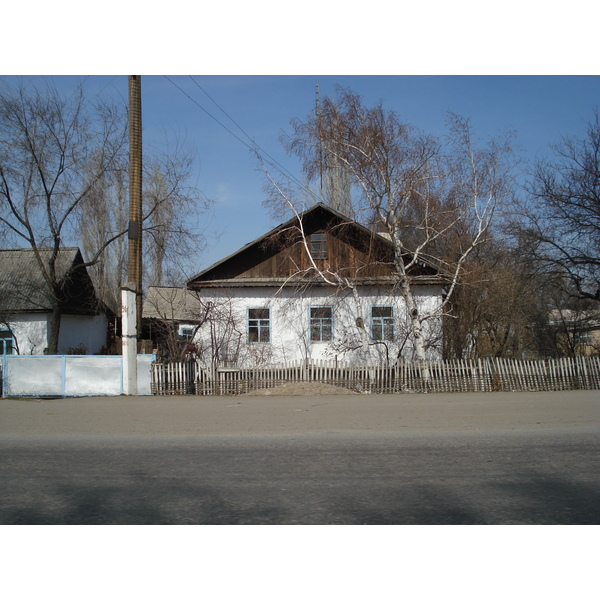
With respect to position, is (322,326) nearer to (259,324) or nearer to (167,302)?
(259,324)

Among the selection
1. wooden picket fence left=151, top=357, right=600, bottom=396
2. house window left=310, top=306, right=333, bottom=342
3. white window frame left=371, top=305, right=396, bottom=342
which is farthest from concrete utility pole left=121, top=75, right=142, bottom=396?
white window frame left=371, top=305, right=396, bottom=342

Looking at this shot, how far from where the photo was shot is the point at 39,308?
27625mm

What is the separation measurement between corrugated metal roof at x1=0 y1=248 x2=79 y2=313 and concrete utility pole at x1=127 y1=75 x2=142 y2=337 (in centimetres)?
1142

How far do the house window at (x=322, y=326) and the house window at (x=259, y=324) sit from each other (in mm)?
1792

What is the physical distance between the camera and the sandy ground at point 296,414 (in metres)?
10.2

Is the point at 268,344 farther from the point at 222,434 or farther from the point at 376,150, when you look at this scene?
the point at 222,434

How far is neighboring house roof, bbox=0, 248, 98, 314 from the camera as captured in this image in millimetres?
27750

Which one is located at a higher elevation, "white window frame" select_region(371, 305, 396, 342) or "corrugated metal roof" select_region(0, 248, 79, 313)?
"corrugated metal roof" select_region(0, 248, 79, 313)

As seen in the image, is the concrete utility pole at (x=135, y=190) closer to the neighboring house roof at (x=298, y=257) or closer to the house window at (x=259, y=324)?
the neighboring house roof at (x=298, y=257)

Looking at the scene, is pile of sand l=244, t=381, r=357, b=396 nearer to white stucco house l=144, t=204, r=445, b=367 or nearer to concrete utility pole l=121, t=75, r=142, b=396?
concrete utility pole l=121, t=75, r=142, b=396

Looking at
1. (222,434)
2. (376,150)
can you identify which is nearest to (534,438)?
(222,434)

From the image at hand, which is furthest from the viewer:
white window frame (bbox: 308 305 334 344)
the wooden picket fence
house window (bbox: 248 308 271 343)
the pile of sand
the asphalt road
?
house window (bbox: 248 308 271 343)

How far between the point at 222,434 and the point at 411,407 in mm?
A: 5140

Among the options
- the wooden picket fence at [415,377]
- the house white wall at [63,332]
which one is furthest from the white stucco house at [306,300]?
the house white wall at [63,332]
